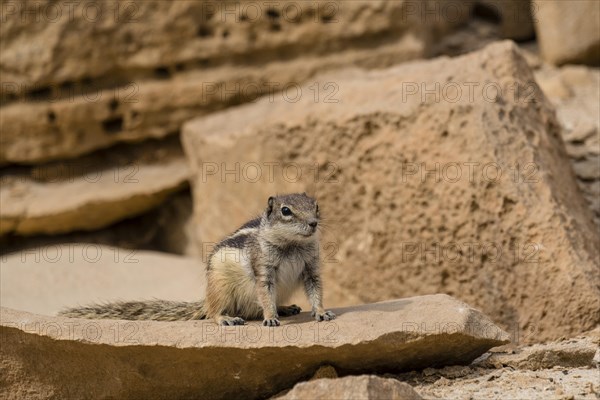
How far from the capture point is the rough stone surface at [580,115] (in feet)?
28.9

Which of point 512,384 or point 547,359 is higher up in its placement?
point 547,359

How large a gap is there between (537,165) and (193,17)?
4872mm

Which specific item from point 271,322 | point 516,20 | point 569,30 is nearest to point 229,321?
point 271,322

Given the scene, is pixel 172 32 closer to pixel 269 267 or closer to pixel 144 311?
pixel 144 311

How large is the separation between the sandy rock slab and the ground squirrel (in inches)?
8.1

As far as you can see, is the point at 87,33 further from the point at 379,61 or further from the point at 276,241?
the point at 276,241

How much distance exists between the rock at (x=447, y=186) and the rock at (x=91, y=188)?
2258 mm

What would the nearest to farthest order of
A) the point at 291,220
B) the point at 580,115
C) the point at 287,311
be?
1. the point at 291,220
2. the point at 287,311
3. the point at 580,115

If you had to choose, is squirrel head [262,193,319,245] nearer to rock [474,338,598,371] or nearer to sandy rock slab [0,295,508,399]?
sandy rock slab [0,295,508,399]

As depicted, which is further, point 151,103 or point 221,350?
point 151,103

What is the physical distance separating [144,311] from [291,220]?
1.35 metres

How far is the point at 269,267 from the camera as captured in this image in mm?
6203

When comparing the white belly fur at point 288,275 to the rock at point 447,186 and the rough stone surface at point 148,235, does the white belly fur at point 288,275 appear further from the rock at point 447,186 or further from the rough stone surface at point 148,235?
the rough stone surface at point 148,235

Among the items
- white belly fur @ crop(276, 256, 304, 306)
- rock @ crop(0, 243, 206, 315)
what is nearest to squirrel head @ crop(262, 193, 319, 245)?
white belly fur @ crop(276, 256, 304, 306)
